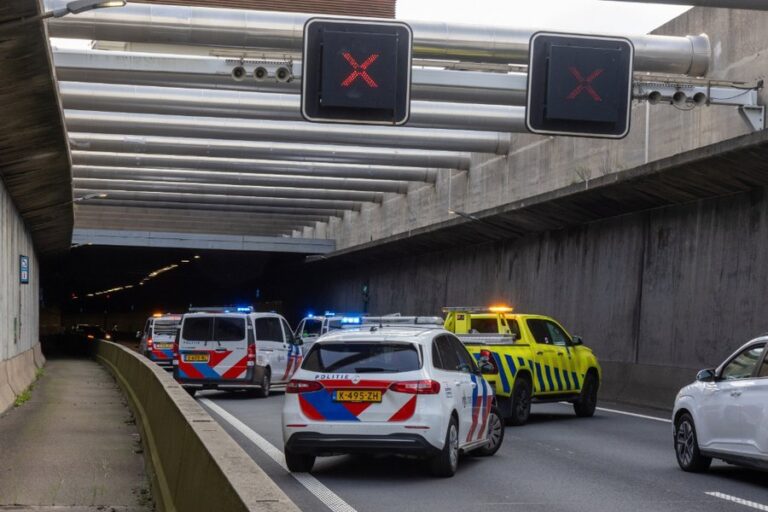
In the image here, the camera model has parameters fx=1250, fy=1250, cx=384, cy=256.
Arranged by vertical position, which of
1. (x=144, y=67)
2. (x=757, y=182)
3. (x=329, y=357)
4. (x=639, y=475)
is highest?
(x=144, y=67)

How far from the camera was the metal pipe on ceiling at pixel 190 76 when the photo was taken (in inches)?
906

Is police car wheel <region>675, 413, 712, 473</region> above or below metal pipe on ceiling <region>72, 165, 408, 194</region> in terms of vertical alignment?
below

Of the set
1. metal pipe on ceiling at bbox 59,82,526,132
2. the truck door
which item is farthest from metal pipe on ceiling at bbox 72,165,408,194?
the truck door

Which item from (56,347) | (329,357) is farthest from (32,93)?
(56,347)

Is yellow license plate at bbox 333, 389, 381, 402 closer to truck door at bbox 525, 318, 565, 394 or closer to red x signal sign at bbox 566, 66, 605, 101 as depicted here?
red x signal sign at bbox 566, 66, 605, 101

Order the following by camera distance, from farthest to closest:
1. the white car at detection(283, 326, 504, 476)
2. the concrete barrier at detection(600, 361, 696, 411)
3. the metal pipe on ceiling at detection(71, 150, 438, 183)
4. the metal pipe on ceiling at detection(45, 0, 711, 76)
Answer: the metal pipe on ceiling at detection(71, 150, 438, 183)
the concrete barrier at detection(600, 361, 696, 411)
the metal pipe on ceiling at detection(45, 0, 711, 76)
the white car at detection(283, 326, 504, 476)

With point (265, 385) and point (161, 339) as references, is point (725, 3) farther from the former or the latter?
point (161, 339)

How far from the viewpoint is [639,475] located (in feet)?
43.7

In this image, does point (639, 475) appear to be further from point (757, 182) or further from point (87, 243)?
point (87, 243)

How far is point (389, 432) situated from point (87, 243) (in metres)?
45.6

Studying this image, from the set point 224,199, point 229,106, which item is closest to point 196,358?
point 229,106

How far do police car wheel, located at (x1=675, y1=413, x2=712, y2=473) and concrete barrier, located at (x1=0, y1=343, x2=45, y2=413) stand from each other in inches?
446

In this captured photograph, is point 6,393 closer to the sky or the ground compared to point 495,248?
closer to the ground

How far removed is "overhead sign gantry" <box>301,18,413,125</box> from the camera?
1503 cm
